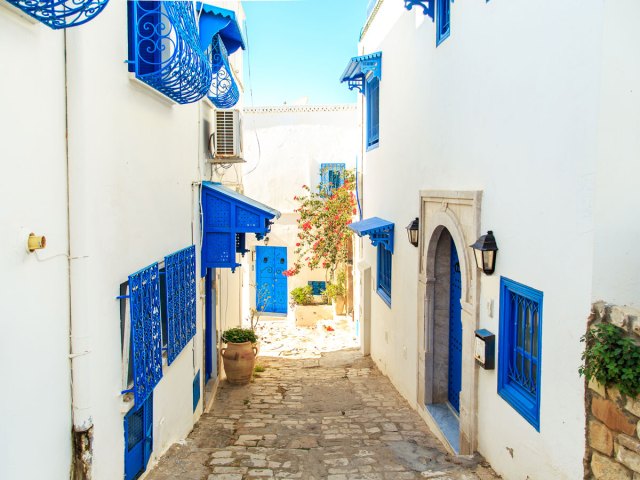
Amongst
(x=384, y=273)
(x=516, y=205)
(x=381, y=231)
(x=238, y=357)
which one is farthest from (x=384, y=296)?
(x=516, y=205)

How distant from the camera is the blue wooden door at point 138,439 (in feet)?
15.3

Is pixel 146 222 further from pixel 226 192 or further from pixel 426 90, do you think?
pixel 426 90

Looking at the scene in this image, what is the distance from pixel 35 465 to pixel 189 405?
3956mm

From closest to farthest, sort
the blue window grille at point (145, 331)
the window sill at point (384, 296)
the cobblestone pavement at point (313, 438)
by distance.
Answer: the blue window grille at point (145, 331) < the cobblestone pavement at point (313, 438) < the window sill at point (384, 296)

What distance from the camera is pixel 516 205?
184 inches

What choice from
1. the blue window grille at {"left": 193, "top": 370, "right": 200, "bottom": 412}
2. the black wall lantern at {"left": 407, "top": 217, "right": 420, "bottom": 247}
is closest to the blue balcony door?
the blue window grille at {"left": 193, "top": 370, "right": 200, "bottom": 412}

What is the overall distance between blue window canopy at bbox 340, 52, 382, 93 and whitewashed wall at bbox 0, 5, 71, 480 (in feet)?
25.9

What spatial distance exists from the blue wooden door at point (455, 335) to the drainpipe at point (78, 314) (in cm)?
482

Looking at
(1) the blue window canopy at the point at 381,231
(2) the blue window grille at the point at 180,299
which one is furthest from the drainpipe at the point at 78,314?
(1) the blue window canopy at the point at 381,231

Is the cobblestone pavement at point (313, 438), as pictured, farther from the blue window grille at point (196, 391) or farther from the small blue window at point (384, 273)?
the small blue window at point (384, 273)

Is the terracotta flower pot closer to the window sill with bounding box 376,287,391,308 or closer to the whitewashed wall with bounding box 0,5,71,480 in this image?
the window sill with bounding box 376,287,391,308

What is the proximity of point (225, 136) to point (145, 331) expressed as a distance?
14.7 ft

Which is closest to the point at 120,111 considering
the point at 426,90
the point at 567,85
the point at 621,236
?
the point at 567,85

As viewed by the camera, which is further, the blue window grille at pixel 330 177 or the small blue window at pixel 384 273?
the blue window grille at pixel 330 177
